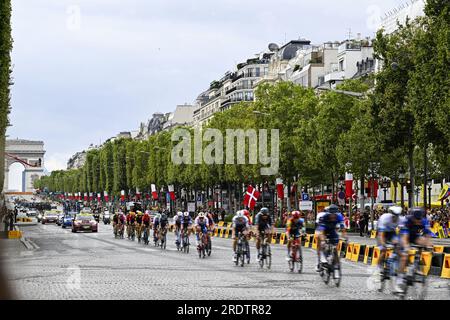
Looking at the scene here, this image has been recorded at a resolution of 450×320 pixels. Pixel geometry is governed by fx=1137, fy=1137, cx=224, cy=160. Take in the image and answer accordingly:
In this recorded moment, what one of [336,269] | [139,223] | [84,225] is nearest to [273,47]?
[84,225]

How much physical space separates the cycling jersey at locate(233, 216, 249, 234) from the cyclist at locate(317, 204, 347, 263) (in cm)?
854

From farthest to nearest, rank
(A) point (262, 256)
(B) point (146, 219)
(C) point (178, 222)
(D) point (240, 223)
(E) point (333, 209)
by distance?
(B) point (146, 219), (C) point (178, 222), (D) point (240, 223), (A) point (262, 256), (E) point (333, 209)

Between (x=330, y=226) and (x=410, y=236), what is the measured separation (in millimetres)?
4950

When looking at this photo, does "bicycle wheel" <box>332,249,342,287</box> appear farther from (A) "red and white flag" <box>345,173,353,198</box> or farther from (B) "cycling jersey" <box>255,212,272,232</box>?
(A) "red and white flag" <box>345,173,353,198</box>

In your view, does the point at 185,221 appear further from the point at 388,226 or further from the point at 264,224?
the point at 388,226

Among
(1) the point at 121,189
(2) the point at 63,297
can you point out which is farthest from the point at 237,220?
(1) the point at 121,189

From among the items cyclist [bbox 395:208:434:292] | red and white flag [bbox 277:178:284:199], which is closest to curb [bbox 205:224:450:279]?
cyclist [bbox 395:208:434:292]

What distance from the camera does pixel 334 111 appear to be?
8200 cm

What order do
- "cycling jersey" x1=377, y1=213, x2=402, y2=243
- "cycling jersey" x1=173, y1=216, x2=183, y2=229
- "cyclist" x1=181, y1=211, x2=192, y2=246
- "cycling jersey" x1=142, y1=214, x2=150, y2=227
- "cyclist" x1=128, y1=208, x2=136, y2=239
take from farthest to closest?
"cyclist" x1=128, y1=208, x2=136, y2=239
"cycling jersey" x1=142, y1=214, x2=150, y2=227
"cycling jersey" x1=173, y1=216, x2=183, y2=229
"cyclist" x1=181, y1=211, x2=192, y2=246
"cycling jersey" x1=377, y1=213, x2=402, y2=243

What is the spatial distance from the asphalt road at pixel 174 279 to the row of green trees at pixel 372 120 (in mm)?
13604

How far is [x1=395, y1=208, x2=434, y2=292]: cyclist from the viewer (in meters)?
22.6

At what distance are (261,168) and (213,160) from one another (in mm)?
18790

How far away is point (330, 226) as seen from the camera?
2758 centimetres
